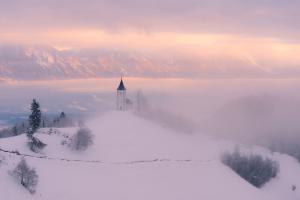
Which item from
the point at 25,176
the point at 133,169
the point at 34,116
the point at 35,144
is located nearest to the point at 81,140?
the point at 35,144

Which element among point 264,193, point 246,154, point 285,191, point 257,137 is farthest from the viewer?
point 257,137

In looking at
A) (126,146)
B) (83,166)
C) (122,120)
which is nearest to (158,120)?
(122,120)

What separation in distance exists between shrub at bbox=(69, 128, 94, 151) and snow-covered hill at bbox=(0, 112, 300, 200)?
4.65ft

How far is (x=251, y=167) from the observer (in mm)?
120688

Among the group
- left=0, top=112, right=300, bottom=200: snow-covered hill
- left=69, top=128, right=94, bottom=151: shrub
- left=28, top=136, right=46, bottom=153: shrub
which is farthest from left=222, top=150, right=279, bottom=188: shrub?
left=28, top=136, right=46, bottom=153: shrub

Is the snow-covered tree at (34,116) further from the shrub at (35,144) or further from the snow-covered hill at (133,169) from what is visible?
the shrub at (35,144)

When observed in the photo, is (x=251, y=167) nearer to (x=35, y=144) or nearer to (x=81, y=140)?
(x=81, y=140)

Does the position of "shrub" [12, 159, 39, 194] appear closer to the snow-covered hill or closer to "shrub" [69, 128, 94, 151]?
the snow-covered hill

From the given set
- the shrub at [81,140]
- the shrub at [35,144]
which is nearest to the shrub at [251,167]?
the shrub at [81,140]

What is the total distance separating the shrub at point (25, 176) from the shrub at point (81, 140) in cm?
2380

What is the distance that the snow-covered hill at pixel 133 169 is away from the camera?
77688mm

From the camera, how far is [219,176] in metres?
101

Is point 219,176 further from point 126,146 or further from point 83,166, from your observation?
point 83,166

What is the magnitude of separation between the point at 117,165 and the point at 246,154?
146 ft
